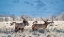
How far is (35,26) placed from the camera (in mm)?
14242

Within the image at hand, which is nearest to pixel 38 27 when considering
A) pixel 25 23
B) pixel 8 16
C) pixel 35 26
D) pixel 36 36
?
pixel 35 26

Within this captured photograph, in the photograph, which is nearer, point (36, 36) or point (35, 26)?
point (36, 36)

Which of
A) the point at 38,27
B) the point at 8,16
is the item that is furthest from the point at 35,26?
the point at 8,16

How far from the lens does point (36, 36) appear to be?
1137 cm

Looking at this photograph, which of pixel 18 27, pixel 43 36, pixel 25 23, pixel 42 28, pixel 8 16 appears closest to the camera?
pixel 43 36

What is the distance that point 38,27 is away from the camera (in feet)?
46.9

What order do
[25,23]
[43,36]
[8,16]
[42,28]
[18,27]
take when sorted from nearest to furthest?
[43,36] → [18,27] → [25,23] → [42,28] → [8,16]

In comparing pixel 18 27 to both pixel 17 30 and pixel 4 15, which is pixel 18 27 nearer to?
pixel 17 30

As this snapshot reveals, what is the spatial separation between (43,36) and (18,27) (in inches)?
122

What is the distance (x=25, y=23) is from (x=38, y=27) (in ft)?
3.77

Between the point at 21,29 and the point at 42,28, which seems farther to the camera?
the point at 42,28

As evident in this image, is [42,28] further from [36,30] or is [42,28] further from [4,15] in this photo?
[4,15]

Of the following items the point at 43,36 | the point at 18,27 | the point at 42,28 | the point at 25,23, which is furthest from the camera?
the point at 42,28

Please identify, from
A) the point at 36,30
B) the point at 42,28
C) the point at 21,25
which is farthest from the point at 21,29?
the point at 42,28
